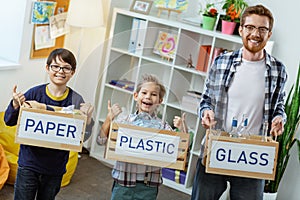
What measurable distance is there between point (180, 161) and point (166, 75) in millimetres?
327

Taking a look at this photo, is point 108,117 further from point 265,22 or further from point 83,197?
point 83,197

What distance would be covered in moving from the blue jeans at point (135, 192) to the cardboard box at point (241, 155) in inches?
10.6

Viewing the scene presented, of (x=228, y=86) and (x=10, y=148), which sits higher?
(x=228, y=86)

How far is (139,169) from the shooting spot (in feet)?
6.75

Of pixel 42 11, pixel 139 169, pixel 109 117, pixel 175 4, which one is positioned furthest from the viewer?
pixel 175 4

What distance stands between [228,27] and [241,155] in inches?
62.4

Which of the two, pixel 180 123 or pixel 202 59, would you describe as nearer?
pixel 180 123

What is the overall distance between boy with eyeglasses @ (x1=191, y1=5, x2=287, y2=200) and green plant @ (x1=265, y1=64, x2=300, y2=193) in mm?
1015

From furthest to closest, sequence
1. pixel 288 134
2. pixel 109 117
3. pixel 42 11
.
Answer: pixel 42 11 → pixel 288 134 → pixel 109 117

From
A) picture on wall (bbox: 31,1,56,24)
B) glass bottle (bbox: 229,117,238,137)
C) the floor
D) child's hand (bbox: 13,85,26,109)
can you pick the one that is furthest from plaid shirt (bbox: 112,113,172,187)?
picture on wall (bbox: 31,1,56,24)

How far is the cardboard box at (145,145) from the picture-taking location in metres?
1.95

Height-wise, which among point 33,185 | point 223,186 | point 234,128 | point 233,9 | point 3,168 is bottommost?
point 3,168

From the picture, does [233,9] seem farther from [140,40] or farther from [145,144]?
[145,144]

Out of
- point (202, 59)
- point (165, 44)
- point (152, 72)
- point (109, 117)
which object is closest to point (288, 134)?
point (202, 59)
